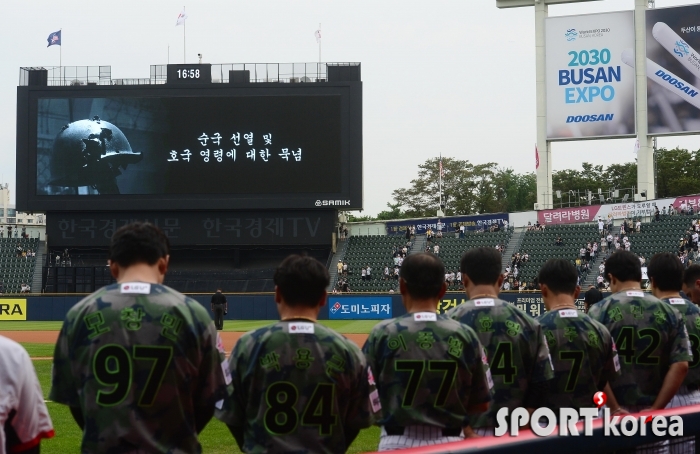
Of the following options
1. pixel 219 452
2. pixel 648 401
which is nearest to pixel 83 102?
pixel 219 452

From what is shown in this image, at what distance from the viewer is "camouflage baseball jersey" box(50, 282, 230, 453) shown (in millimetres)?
3965

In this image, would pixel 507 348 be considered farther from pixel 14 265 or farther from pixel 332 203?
pixel 14 265

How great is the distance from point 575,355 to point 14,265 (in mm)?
45719

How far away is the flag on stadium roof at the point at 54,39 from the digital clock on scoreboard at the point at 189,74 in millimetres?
8498

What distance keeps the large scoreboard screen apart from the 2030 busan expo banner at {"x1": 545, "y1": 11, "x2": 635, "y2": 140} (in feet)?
36.0

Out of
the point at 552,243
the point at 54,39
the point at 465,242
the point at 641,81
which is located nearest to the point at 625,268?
the point at 552,243

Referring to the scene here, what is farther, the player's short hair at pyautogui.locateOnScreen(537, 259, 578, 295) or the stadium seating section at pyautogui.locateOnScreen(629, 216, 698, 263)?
the stadium seating section at pyautogui.locateOnScreen(629, 216, 698, 263)

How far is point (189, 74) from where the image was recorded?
1652 inches

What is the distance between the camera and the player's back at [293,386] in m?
4.21

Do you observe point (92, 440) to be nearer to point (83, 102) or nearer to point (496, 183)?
point (83, 102)

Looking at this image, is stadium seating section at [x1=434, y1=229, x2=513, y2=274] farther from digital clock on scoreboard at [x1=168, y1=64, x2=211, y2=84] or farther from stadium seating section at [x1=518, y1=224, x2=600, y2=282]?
digital clock on scoreboard at [x1=168, y1=64, x2=211, y2=84]

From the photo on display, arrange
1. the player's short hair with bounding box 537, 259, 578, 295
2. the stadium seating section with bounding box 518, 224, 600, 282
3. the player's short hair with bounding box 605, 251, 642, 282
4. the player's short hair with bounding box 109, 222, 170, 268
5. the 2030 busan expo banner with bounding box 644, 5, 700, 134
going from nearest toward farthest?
1. the player's short hair with bounding box 109, 222, 170, 268
2. the player's short hair with bounding box 537, 259, 578, 295
3. the player's short hair with bounding box 605, 251, 642, 282
4. the 2030 busan expo banner with bounding box 644, 5, 700, 134
5. the stadium seating section with bounding box 518, 224, 600, 282

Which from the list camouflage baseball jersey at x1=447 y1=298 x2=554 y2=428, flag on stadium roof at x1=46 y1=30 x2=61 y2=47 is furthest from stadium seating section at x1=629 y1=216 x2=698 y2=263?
camouflage baseball jersey at x1=447 y1=298 x2=554 y2=428

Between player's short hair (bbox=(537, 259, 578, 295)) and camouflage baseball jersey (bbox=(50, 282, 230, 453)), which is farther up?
player's short hair (bbox=(537, 259, 578, 295))
